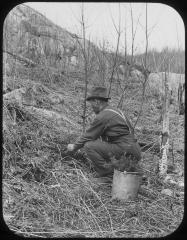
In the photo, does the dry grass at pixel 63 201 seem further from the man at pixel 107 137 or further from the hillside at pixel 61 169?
the man at pixel 107 137

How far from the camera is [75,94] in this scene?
9.91m

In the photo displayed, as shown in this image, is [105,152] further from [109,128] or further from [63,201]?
[63,201]

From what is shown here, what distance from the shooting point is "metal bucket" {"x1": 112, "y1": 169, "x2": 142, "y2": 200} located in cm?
519

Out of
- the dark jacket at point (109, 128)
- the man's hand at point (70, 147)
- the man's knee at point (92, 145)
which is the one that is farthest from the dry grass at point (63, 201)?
the dark jacket at point (109, 128)

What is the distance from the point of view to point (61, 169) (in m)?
5.87

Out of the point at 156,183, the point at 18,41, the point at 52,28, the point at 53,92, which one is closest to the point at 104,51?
the point at 53,92

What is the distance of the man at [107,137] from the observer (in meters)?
5.73

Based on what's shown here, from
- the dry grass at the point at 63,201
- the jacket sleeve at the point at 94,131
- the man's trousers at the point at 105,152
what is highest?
the jacket sleeve at the point at 94,131

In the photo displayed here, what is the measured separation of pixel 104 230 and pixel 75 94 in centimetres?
568

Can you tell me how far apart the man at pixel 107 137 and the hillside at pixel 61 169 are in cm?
27

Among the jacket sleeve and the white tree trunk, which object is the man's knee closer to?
the jacket sleeve

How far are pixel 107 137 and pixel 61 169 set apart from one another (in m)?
0.77

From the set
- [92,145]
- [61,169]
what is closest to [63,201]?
[61,169]

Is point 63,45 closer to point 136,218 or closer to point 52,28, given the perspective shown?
point 52,28
